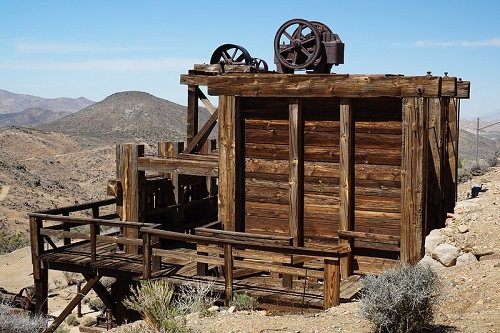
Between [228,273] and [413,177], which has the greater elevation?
[413,177]

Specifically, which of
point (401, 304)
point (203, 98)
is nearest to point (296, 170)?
point (203, 98)

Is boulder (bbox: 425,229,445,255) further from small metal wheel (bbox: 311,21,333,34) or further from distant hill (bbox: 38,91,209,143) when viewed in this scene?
distant hill (bbox: 38,91,209,143)

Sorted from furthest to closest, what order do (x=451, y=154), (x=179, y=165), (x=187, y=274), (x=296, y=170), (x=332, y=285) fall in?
(x=179, y=165), (x=451, y=154), (x=296, y=170), (x=187, y=274), (x=332, y=285)

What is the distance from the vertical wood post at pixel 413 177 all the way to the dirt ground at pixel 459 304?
456mm

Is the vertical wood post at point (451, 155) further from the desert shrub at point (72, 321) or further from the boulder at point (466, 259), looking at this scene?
the desert shrub at point (72, 321)

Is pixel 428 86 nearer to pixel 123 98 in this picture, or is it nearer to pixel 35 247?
pixel 35 247

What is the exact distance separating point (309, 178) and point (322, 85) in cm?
155

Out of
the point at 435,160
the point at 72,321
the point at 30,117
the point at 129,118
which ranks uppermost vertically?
the point at 30,117

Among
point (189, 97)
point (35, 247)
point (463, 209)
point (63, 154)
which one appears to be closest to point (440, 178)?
point (463, 209)

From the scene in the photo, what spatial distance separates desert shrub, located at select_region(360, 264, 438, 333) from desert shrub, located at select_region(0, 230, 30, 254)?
908 inches

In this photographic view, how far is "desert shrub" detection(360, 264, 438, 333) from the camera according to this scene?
6598 millimetres

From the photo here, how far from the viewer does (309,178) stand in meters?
10.8

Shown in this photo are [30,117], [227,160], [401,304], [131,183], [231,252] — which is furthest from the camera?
[30,117]

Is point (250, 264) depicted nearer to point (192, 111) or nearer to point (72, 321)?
point (192, 111)
